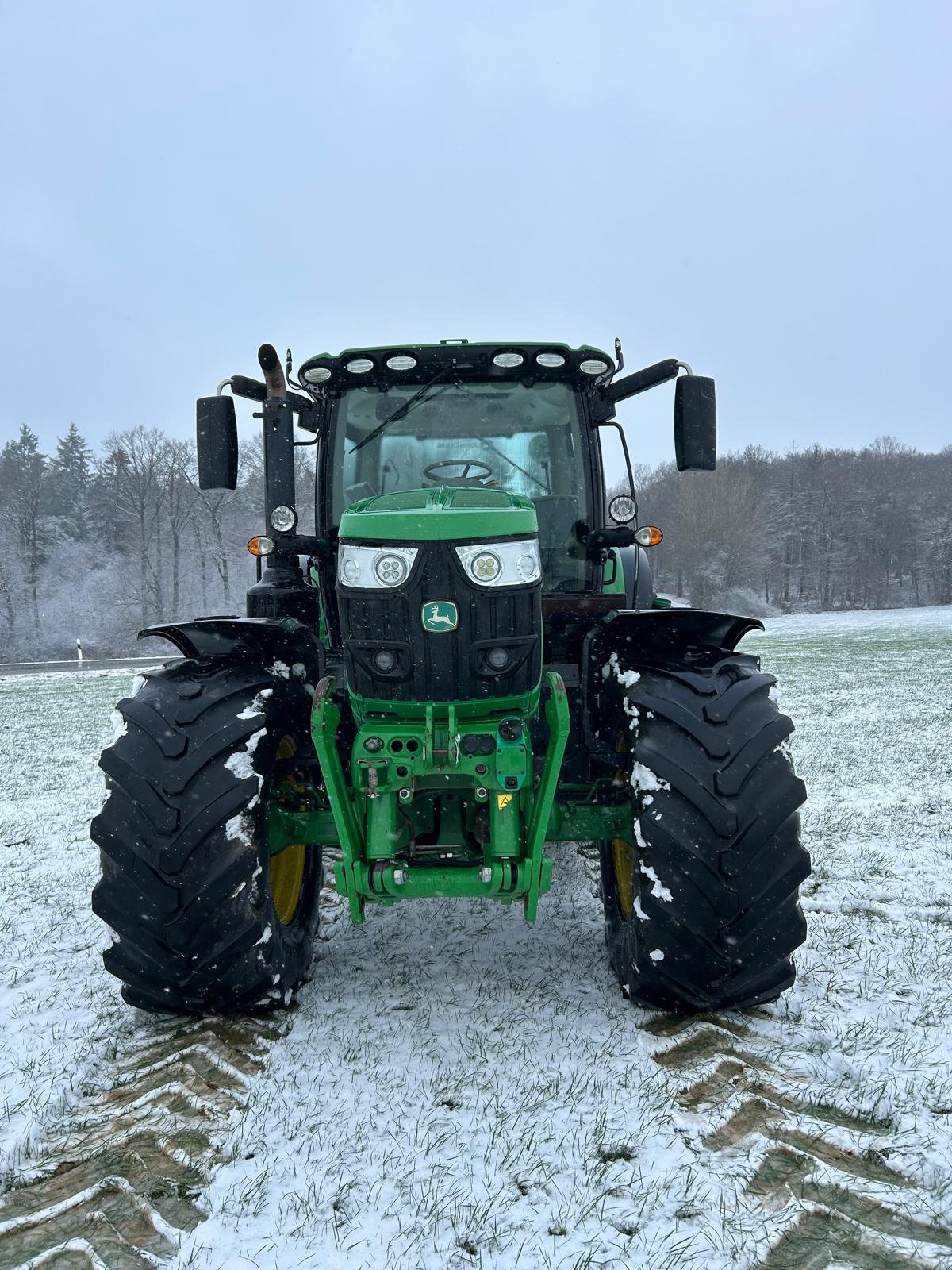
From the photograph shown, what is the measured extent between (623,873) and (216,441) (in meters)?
2.58

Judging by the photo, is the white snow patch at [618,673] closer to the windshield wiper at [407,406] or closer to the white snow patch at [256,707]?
the white snow patch at [256,707]

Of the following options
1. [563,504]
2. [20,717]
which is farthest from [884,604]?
[563,504]

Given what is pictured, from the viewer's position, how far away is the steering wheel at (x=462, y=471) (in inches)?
162

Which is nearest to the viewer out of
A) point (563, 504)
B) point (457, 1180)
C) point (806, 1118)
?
point (457, 1180)

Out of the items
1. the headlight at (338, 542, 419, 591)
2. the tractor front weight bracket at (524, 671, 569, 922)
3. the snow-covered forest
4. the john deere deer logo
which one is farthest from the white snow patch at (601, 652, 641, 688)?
the snow-covered forest

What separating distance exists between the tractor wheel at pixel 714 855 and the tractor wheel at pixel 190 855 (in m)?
1.32

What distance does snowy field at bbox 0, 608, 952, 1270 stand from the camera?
82.0 inches

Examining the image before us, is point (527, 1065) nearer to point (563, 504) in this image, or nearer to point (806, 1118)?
point (806, 1118)

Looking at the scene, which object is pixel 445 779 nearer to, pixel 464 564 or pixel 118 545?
pixel 464 564

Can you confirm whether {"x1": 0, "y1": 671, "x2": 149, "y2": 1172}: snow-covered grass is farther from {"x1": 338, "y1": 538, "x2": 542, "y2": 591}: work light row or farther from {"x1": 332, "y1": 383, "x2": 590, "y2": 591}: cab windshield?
{"x1": 332, "y1": 383, "x2": 590, "y2": 591}: cab windshield

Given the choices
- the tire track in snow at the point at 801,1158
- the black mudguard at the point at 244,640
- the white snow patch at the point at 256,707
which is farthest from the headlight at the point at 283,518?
the tire track in snow at the point at 801,1158

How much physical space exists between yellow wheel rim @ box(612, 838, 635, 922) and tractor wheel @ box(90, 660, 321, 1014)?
135 centimetres

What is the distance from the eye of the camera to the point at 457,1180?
2.27 m

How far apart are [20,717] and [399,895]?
13957 mm
